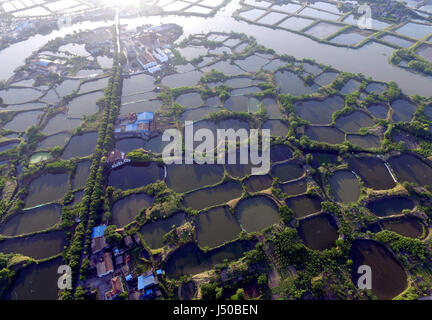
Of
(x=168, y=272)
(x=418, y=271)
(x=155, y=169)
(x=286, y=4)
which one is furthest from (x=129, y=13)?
(x=418, y=271)

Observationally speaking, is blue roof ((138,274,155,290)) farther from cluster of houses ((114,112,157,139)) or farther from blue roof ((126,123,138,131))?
blue roof ((126,123,138,131))

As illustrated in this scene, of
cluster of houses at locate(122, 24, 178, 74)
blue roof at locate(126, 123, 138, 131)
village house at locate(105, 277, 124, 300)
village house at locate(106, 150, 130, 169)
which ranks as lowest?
village house at locate(105, 277, 124, 300)

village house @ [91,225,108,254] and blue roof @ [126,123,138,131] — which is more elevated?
blue roof @ [126,123,138,131]

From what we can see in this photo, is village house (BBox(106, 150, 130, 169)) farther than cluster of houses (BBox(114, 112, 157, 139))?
No

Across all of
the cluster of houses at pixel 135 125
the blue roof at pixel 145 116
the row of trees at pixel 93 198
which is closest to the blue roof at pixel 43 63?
the row of trees at pixel 93 198

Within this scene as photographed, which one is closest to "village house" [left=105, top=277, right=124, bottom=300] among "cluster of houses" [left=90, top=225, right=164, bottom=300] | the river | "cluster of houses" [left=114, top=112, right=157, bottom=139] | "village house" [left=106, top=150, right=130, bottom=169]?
"cluster of houses" [left=90, top=225, right=164, bottom=300]

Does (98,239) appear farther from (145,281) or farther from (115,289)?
(145,281)

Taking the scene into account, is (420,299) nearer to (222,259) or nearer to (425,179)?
(425,179)

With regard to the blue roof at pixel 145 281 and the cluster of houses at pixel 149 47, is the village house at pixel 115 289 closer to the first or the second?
the blue roof at pixel 145 281
